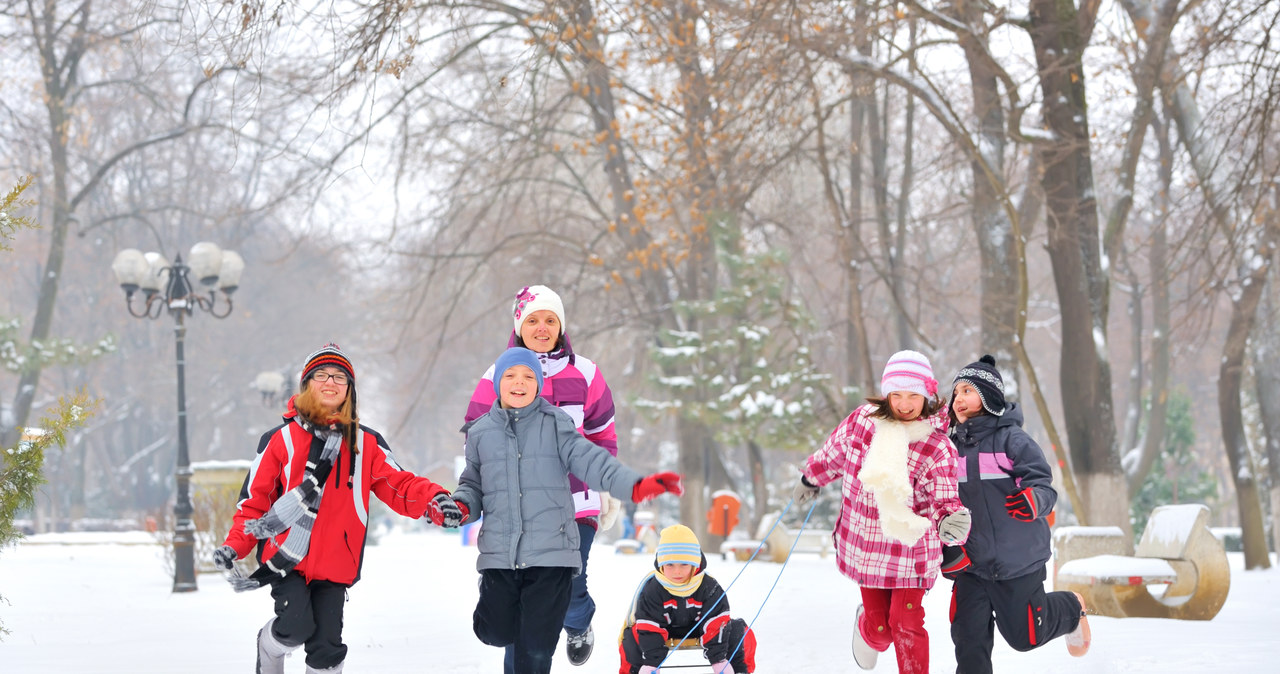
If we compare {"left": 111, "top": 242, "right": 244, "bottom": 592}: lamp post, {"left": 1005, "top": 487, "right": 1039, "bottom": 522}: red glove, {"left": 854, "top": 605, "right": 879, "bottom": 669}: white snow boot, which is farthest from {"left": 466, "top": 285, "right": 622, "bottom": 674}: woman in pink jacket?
{"left": 111, "top": 242, "right": 244, "bottom": 592}: lamp post

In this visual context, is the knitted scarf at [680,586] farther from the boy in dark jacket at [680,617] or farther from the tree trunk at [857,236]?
the tree trunk at [857,236]

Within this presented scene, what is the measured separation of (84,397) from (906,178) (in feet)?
50.8

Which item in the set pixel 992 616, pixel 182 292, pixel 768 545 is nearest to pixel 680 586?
pixel 992 616

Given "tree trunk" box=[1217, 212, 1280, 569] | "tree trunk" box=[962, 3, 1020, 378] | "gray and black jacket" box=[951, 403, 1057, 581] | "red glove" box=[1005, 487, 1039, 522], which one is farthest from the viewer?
"tree trunk" box=[1217, 212, 1280, 569]

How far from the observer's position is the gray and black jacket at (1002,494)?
5520 millimetres

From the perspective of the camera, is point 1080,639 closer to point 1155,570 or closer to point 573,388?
point 573,388

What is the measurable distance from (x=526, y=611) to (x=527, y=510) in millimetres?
387

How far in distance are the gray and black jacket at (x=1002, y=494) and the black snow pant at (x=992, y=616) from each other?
7 cm

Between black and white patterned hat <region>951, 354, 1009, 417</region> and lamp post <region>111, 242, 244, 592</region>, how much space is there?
407 inches

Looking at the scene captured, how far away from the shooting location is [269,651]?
4.91 m

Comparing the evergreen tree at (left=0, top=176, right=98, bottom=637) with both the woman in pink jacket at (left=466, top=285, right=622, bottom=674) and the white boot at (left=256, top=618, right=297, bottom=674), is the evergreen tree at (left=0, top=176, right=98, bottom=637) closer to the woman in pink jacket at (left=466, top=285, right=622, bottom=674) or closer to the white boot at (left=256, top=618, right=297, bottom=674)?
the white boot at (left=256, top=618, right=297, bottom=674)

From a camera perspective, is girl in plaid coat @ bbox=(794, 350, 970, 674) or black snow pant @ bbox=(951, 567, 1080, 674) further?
black snow pant @ bbox=(951, 567, 1080, 674)

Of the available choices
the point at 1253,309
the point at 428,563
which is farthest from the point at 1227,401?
the point at 428,563

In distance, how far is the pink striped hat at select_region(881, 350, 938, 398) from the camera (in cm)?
561
